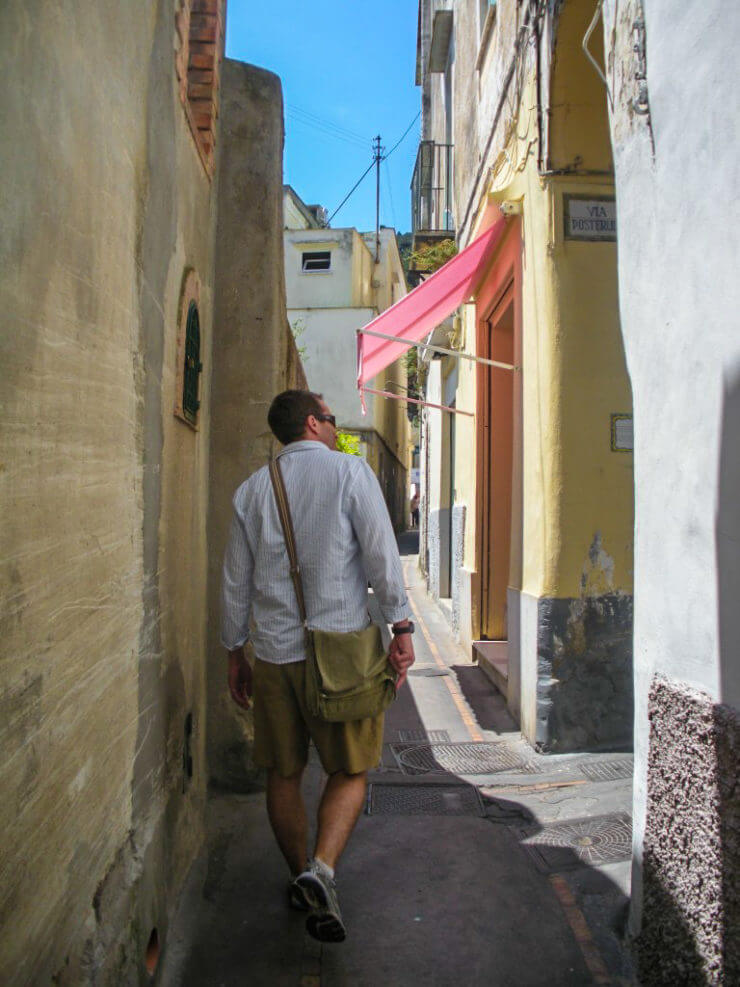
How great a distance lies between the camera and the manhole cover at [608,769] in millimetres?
4637

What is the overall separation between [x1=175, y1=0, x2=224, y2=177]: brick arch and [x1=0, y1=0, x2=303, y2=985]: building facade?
163 millimetres

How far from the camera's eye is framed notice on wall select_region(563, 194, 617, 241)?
5.29 meters

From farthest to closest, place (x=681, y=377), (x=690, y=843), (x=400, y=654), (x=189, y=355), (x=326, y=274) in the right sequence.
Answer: (x=326, y=274) < (x=189, y=355) < (x=400, y=654) < (x=681, y=377) < (x=690, y=843)

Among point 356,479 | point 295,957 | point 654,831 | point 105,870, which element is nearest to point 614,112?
point 356,479

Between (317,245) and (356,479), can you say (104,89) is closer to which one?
(356,479)

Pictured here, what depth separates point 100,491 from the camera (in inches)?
84.0

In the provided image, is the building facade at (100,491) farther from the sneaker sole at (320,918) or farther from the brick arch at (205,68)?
the sneaker sole at (320,918)

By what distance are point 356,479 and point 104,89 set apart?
5.12ft

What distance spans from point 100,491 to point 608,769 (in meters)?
3.77

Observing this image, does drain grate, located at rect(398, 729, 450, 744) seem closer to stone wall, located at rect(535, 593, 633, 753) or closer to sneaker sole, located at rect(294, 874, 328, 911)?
stone wall, located at rect(535, 593, 633, 753)

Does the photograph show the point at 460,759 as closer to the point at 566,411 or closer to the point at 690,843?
the point at 566,411

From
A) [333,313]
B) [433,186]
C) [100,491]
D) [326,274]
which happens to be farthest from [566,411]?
[326,274]

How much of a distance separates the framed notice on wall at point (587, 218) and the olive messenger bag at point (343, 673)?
3457mm

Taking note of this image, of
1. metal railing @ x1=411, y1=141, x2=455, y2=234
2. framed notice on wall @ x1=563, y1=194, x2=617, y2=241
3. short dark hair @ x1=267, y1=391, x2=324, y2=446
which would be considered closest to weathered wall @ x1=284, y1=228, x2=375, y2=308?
metal railing @ x1=411, y1=141, x2=455, y2=234
